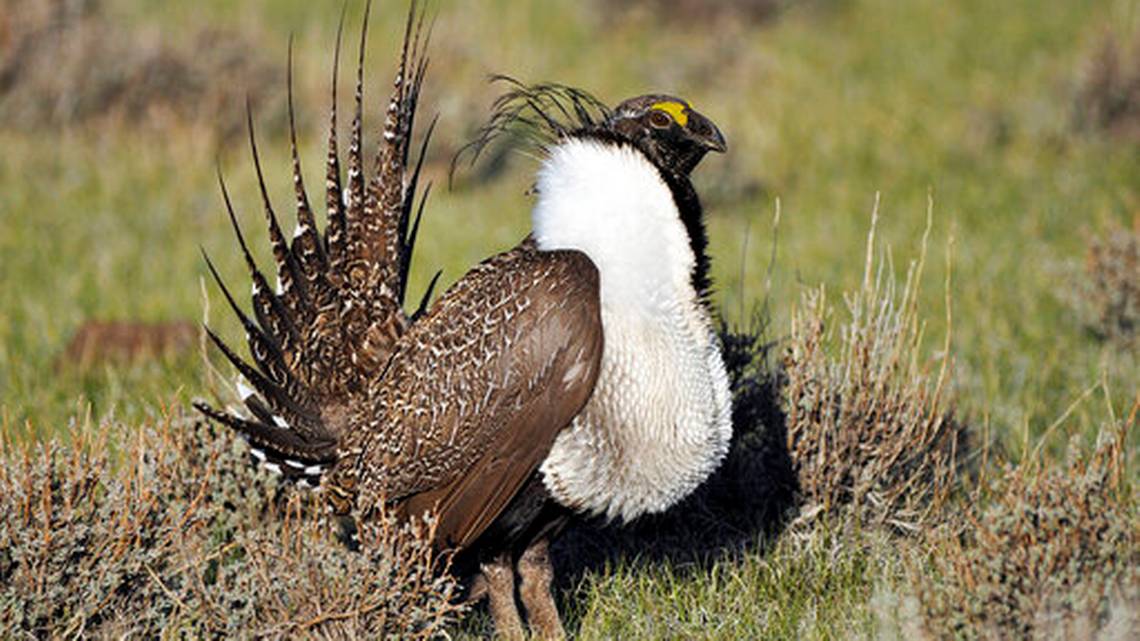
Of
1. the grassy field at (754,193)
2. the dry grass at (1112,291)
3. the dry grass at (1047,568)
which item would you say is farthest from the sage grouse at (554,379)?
the dry grass at (1112,291)

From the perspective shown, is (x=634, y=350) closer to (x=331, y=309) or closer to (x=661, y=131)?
(x=661, y=131)

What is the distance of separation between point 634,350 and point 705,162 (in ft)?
16.6

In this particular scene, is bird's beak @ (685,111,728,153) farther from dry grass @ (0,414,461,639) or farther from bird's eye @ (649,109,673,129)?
dry grass @ (0,414,461,639)

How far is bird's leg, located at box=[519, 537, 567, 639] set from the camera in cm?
368

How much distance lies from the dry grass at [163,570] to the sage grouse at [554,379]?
153 millimetres

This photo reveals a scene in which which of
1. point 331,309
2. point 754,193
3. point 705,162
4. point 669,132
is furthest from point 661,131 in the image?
point 754,193

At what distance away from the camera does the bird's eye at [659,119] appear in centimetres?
351

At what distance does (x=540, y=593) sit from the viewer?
368 cm

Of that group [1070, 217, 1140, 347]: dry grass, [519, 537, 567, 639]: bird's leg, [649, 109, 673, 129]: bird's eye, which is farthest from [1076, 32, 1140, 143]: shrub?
[519, 537, 567, 639]: bird's leg

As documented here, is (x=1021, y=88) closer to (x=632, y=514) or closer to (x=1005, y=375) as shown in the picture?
(x=1005, y=375)

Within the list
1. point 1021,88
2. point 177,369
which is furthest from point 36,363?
point 1021,88

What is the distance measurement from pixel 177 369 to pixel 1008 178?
4722mm

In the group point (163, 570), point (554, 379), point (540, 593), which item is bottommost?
point (540, 593)

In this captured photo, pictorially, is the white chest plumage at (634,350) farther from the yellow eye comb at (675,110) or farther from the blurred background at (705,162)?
the blurred background at (705,162)
